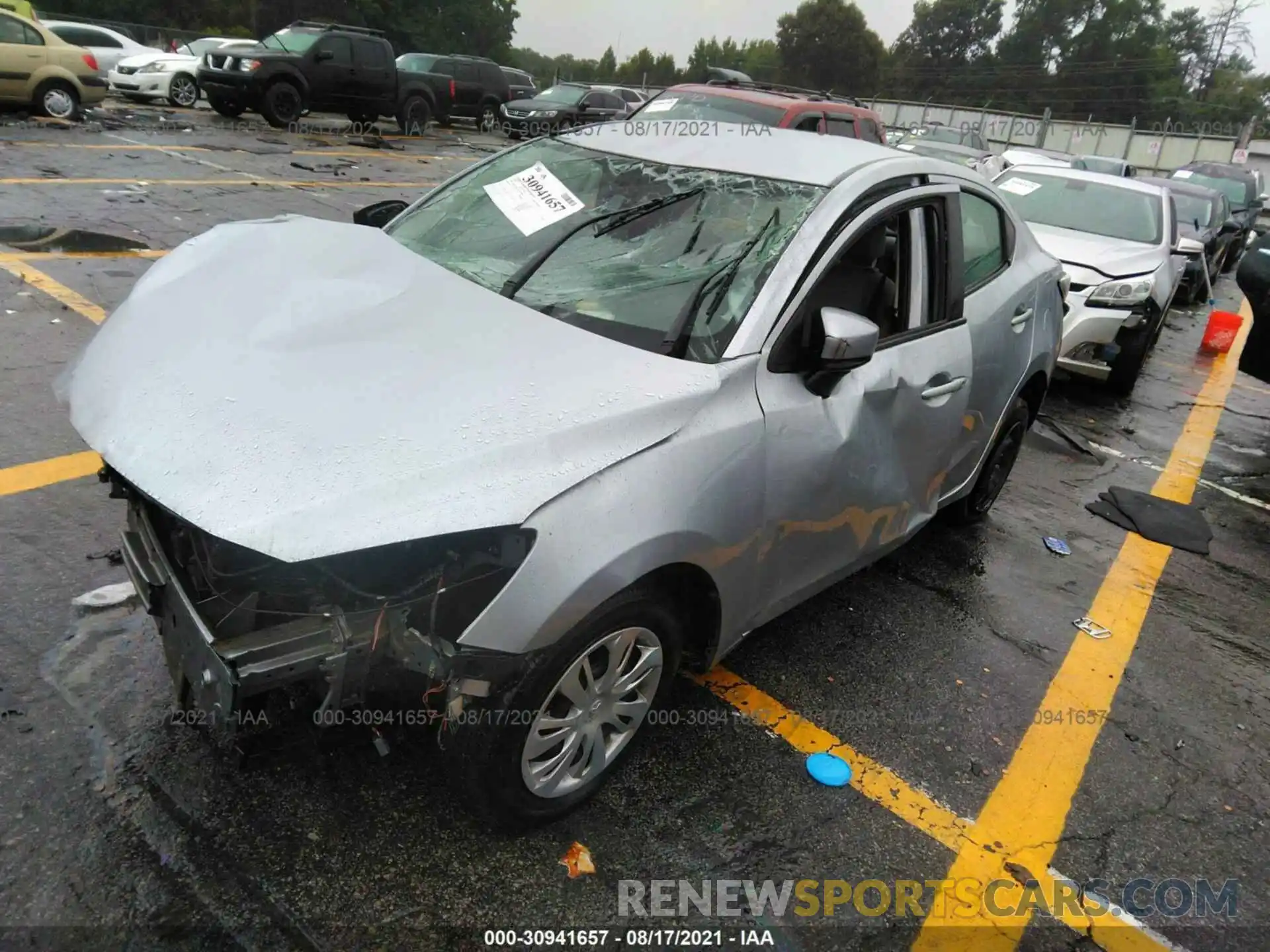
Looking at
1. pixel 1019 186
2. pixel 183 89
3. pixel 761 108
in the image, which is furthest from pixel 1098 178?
pixel 183 89

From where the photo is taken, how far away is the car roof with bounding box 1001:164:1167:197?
27.9 feet

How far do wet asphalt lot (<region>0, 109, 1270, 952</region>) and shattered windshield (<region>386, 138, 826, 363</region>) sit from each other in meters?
1.37

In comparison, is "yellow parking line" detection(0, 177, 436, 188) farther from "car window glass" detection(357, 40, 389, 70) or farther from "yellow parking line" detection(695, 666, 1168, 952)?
"yellow parking line" detection(695, 666, 1168, 952)

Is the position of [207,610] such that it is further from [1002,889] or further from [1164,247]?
[1164,247]

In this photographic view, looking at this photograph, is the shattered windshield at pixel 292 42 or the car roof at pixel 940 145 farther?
the shattered windshield at pixel 292 42

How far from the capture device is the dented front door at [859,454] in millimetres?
2670

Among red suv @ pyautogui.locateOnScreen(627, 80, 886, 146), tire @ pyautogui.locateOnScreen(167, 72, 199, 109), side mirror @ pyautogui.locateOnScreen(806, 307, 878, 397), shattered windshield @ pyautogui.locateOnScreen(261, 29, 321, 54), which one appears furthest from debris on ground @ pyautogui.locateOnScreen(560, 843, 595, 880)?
tire @ pyautogui.locateOnScreen(167, 72, 199, 109)

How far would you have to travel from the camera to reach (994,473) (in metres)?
4.71

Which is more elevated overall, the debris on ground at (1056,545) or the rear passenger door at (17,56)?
the rear passenger door at (17,56)

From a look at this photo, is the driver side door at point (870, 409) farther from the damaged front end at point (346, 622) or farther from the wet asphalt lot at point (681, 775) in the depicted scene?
the damaged front end at point (346, 622)

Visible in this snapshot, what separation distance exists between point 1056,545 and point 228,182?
33.6 ft

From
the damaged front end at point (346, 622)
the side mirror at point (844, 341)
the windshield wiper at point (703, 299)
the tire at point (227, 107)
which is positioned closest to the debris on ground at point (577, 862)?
the damaged front end at point (346, 622)

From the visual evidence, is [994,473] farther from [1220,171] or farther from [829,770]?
[1220,171]

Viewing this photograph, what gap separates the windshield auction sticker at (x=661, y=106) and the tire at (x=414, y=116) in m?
11.5
